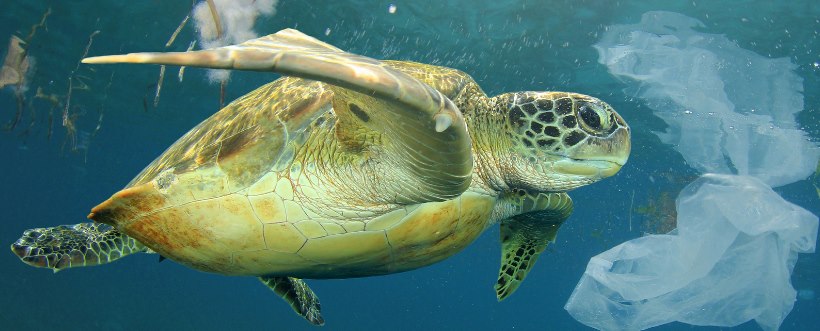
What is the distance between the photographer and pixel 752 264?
691cm

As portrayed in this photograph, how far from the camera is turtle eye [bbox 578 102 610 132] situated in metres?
2.21

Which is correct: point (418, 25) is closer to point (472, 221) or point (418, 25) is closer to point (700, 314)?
point (700, 314)

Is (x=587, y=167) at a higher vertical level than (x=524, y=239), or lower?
higher

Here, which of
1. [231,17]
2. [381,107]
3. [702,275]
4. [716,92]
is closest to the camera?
[381,107]

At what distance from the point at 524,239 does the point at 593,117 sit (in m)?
1.69

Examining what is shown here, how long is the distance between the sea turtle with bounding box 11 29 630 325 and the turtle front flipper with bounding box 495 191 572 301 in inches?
30.8

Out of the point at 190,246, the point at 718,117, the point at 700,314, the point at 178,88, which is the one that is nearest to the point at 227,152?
the point at 190,246

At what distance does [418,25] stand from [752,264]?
6.47m

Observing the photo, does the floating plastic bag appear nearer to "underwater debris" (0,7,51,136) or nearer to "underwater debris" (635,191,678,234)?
"underwater debris" (635,191,678,234)

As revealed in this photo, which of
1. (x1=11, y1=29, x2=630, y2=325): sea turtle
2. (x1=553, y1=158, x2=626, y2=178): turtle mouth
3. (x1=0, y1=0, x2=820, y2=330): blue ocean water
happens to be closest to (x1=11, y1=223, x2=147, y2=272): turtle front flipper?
(x1=11, y1=29, x2=630, y2=325): sea turtle

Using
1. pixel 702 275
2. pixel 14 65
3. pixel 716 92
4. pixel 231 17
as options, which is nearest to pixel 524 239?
pixel 702 275

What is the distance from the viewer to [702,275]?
259 inches

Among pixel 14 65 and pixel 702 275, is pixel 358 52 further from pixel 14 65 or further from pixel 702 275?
pixel 14 65

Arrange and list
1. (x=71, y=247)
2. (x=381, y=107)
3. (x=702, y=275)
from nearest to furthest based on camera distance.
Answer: (x=381, y=107), (x=71, y=247), (x=702, y=275)
